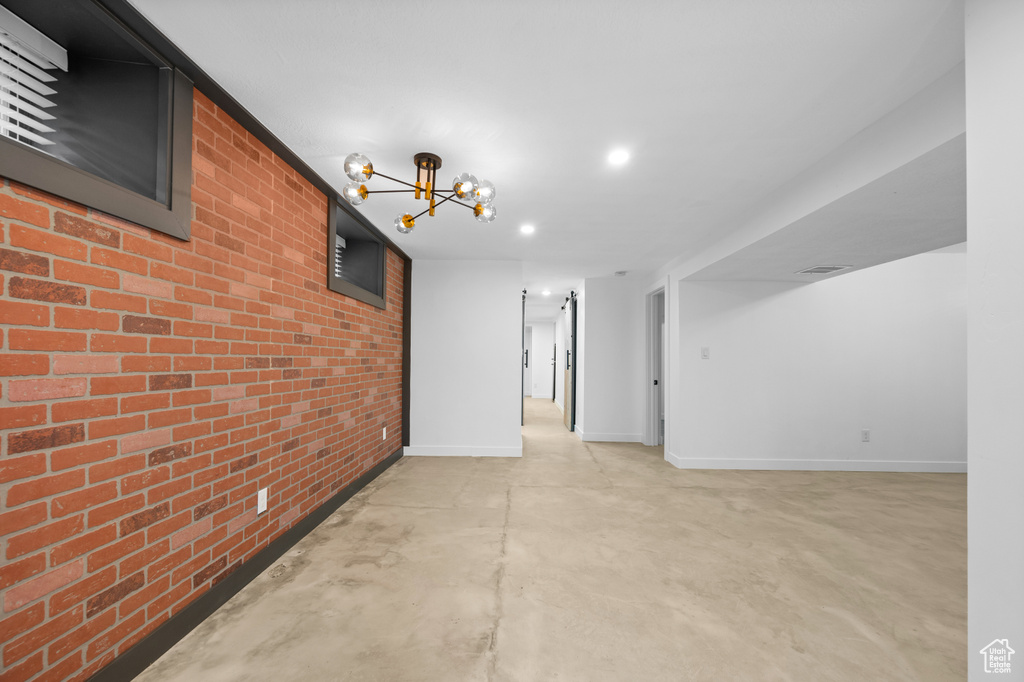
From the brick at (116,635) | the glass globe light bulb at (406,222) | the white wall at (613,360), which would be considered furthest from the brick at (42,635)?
the white wall at (613,360)

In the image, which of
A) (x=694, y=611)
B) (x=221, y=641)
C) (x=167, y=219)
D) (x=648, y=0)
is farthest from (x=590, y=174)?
(x=221, y=641)

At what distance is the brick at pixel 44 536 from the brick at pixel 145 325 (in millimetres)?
650

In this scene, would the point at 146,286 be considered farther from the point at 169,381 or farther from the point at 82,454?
the point at 82,454

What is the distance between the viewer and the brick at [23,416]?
1.16 m

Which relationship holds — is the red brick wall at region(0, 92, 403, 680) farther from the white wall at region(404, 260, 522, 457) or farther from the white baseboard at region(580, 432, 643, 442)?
the white baseboard at region(580, 432, 643, 442)

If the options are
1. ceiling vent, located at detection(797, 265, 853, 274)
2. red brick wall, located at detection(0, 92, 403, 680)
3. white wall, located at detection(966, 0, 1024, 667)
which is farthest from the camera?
ceiling vent, located at detection(797, 265, 853, 274)

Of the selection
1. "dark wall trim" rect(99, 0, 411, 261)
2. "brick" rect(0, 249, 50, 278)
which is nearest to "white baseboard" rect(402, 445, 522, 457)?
"dark wall trim" rect(99, 0, 411, 261)

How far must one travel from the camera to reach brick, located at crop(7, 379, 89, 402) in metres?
1.19

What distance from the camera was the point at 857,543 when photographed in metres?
2.88

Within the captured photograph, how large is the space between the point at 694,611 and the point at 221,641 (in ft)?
7.19

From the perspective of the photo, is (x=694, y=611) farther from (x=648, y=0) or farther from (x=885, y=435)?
(x=885, y=435)

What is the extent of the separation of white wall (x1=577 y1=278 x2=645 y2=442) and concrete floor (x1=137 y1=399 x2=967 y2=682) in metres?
2.41

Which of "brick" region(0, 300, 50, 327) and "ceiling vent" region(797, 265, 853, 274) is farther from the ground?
"ceiling vent" region(797, 265, 853, 274)

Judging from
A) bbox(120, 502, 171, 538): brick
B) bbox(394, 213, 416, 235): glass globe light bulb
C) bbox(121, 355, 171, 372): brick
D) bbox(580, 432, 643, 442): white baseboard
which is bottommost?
bbox(580, 432, 643, 442): white baseboard
